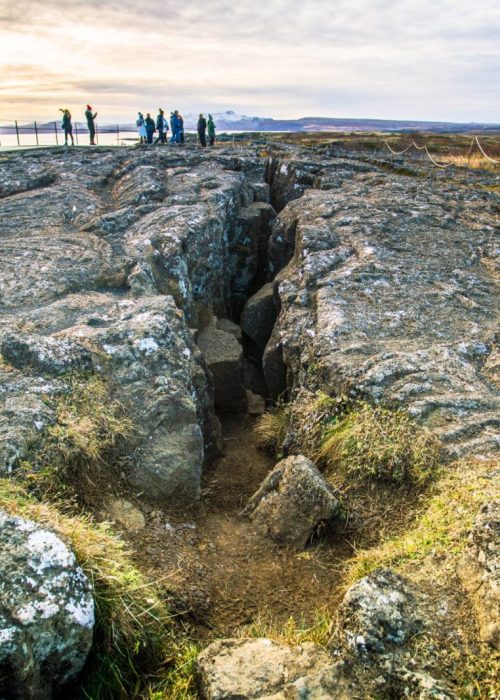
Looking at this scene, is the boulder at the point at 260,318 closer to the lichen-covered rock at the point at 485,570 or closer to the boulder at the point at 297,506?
the boulder at the point at 297,506

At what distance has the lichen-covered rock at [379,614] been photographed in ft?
13.0

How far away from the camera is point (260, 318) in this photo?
1270 cm

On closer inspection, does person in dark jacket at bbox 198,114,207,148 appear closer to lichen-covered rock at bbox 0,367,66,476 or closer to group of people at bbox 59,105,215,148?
group of people at bbox 59,105,215,148

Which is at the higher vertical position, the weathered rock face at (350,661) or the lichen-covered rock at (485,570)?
the lichen-covered rock at (485,570)

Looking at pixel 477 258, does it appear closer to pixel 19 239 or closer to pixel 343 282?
pixel 343 282

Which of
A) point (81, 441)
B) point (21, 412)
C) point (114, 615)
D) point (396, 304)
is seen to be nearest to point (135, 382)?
point (81, 441)

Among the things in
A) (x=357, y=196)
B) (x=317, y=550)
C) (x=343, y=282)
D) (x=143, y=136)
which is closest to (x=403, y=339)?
(x=343, y=282)

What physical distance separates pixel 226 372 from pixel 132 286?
105 inches

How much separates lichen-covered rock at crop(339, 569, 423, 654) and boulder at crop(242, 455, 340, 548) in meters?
1.86

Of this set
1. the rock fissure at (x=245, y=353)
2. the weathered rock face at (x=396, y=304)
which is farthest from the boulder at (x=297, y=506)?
the weathered rock face at (x=396, y=304)

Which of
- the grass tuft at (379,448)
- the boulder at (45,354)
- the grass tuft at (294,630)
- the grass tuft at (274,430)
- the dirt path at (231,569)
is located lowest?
the grass tuft at (274,430)

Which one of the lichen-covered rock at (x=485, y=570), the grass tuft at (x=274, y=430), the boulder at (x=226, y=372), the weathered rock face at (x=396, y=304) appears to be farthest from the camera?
the boulder at (x=226, y=372)

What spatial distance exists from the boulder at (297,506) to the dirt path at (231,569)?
16cm

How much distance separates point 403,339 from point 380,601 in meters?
5.07
